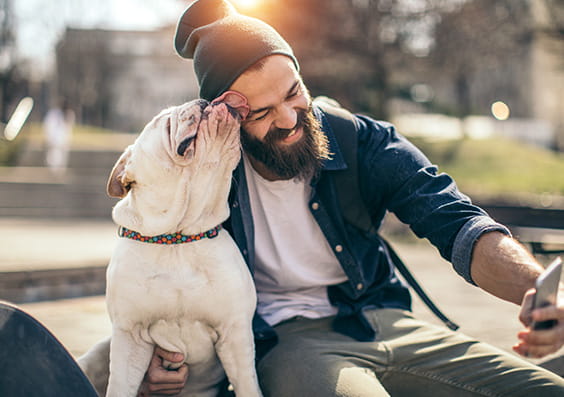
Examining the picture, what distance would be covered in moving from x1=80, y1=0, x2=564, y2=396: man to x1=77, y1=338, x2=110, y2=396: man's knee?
0.19 metres

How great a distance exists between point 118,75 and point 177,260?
136ft

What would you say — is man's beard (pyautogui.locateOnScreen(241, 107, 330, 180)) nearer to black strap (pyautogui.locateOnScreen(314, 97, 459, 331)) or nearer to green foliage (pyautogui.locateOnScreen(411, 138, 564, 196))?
black strap (pyautogui.locateOnScreen(314, 97, 459, 331))

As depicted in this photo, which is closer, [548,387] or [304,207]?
[548,387]

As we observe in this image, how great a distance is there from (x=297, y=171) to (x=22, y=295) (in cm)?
420

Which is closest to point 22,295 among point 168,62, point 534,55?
point 534,55

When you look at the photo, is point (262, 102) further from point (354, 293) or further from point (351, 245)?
point (354, 293)

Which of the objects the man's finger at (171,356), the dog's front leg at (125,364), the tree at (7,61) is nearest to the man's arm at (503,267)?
the man's finger at (171,356)

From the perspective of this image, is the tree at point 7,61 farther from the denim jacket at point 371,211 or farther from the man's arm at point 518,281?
the man's arm at point 518,281

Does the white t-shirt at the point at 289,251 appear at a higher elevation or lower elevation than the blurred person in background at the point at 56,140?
higher

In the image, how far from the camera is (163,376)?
2145 millimetres

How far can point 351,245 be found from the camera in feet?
8.36

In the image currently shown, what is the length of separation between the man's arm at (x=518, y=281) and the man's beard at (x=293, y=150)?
71 cm

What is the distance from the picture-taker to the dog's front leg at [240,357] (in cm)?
211

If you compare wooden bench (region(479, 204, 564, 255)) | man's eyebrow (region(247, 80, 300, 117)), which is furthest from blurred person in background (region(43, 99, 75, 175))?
man's eyebrow (region(247, 80, 300, 117))
